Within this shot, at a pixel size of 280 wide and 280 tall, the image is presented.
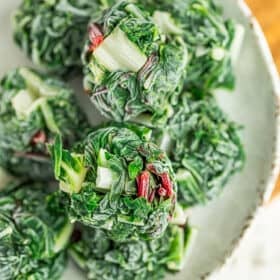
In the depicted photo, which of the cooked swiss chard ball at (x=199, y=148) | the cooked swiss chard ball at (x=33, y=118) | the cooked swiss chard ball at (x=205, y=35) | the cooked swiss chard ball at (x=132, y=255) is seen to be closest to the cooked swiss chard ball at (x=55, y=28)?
the cooked swiss chard ball at (x=33, y=118)

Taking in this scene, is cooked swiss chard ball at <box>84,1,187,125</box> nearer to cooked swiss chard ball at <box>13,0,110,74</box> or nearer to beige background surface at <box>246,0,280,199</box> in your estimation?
cooked swiss chard ball at <box>13,0,110,74</box>

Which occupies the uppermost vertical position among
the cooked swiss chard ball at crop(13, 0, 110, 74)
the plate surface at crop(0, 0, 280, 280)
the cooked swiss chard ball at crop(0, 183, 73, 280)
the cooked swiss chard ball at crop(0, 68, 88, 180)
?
the cooked swiss chard ball at crop(13, 0, 110, 74)

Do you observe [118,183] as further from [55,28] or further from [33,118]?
[55,28]

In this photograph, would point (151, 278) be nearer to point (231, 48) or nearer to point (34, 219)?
point (34, 219)

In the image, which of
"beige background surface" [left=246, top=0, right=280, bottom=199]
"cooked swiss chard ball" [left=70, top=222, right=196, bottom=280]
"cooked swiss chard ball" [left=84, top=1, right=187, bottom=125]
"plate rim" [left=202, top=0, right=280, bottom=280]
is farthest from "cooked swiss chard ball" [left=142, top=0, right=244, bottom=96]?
"cooked swiss chard ball" [left=70, top=222, right=196, bottom=280]

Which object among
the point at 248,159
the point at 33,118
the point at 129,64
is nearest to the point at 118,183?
the point at 129,64

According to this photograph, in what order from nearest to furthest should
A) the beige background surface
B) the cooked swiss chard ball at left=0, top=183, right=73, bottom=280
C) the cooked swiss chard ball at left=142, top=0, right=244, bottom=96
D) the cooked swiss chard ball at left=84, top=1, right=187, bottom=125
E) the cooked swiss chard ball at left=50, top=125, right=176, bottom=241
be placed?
1. the cooked swiss chard ball at left=50, top=125, right=176, bottom=241
2. the cooked swiss chard ball at left=84, top=1, right=187, bottom=125
3. the cooked swiss chard ball at left=0, top=183, right=73, bottom=280
4. the cooked swiss chard ball at left=142, top=0, right=244, bottom=96
5. the beige background surface

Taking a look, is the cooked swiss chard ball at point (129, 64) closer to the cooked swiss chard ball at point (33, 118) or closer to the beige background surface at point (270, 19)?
the cooked swiss chard ball at point (33, 118)
